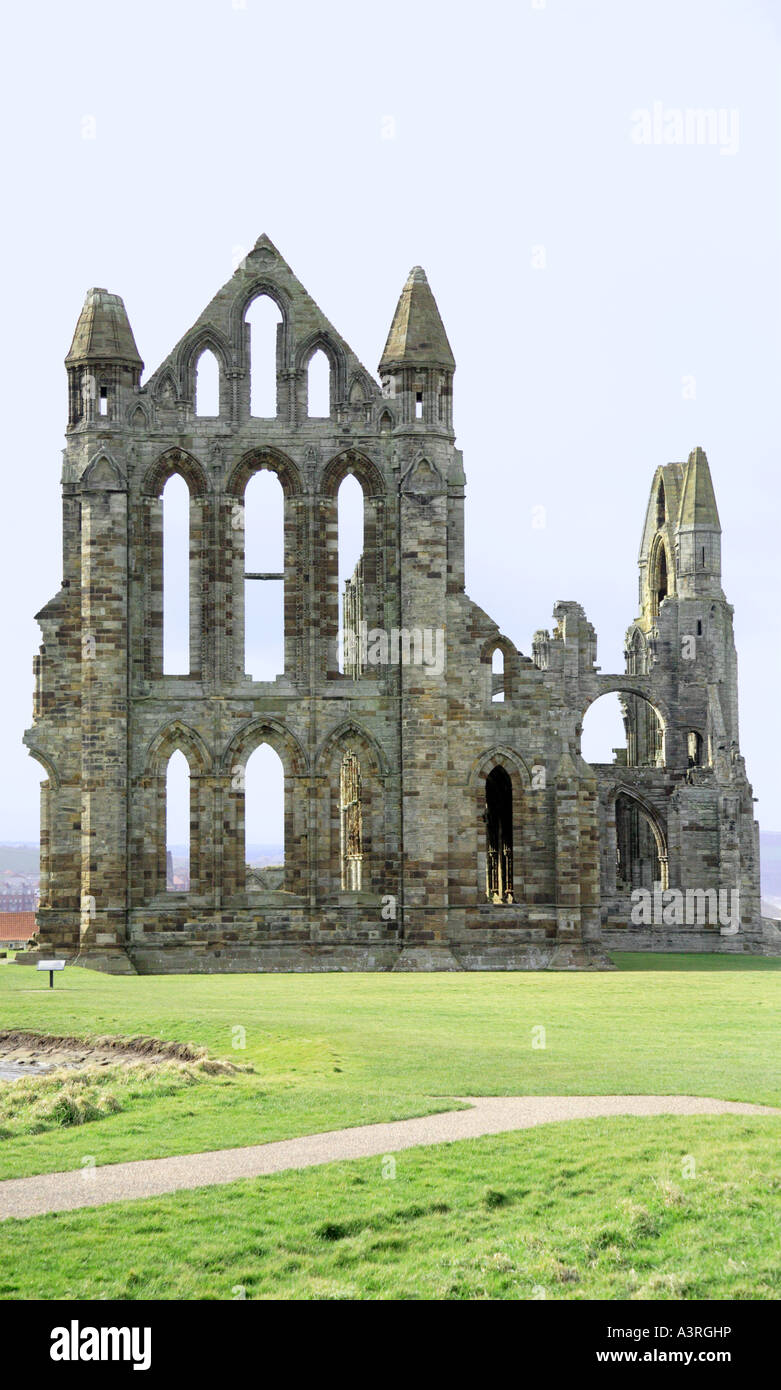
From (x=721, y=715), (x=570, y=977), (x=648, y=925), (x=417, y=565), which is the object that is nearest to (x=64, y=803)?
(x=417, y=565)

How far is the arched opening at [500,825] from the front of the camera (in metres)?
53.8

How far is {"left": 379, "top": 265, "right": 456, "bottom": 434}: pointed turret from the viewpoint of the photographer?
45.4 meters

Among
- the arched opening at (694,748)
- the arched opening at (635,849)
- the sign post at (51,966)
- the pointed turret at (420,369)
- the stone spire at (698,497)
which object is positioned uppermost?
the stone spire at (698,497)

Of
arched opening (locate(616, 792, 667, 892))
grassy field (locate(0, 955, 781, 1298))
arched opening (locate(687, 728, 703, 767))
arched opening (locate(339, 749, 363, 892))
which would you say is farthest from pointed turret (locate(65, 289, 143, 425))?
arched opening (locate(616, 792, 667, 892))

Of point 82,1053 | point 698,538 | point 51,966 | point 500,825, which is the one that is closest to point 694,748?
point 698,538

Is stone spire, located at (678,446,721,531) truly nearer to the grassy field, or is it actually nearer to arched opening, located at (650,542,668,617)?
arched opening, located at (650,542,668,617)

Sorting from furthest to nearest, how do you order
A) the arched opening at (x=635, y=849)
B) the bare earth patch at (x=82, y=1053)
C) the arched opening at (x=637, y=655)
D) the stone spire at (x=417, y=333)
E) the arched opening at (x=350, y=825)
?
1. the arched opening at (x=635, y=849)
2. the arched opening at (x=637, y=655)
3. the arched opening at (x=350, y=825)
4. the stone spire at (x=417, y=333)
5. the bare earth patch at (x=82, y=1053)

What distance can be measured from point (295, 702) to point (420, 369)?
9263 mm

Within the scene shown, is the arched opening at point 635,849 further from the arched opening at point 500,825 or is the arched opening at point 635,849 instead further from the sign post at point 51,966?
the sign post at point 51,966

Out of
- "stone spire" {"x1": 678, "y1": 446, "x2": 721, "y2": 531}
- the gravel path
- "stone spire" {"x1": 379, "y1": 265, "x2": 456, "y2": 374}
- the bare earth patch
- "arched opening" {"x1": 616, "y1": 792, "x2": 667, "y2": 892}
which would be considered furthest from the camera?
"stone spire" {"x1": 678, "y1": 446, "x2": 721, "y2": 531}

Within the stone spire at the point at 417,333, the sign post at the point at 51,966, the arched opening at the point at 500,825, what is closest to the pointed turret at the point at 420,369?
the stone spire at the point at 417,333

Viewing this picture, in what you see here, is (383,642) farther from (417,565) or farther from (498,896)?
(498,896)

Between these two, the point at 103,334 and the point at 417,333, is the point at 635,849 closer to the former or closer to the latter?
the point at 417,333

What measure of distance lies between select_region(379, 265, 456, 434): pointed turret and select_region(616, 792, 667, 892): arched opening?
27.0 metres
